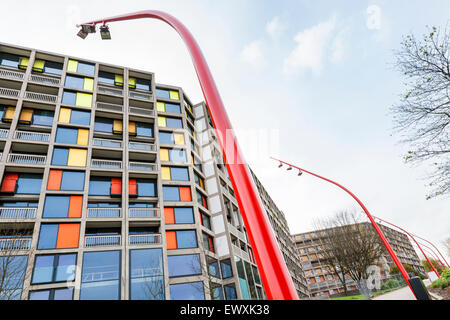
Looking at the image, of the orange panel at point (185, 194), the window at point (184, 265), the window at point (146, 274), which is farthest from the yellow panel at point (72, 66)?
the window at point (184, 265)

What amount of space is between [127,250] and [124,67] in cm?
2279

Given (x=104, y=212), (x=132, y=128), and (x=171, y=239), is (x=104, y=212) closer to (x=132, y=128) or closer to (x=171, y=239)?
(x=171, y=239)

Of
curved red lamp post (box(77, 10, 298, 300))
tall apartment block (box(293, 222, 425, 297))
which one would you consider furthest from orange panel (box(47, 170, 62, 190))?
tall apartment block (box(293, 222, 425, 297))

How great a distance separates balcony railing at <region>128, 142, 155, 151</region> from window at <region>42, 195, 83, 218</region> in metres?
7.91

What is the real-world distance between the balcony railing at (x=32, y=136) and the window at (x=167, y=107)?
12627 mm

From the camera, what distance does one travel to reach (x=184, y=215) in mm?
24875

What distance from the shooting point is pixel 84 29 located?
181 inches

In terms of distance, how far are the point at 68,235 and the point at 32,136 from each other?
10.3 m

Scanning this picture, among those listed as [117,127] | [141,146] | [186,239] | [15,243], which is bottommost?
[186,239]

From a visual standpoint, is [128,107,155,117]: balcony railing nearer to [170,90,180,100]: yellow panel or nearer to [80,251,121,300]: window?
[170,90,180,100]: yellow panel

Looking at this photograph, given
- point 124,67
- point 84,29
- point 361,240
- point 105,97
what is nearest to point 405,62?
point 84,29

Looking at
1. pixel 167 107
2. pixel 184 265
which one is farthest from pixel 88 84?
pixel 184 265

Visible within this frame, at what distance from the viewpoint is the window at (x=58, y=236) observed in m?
18.4
